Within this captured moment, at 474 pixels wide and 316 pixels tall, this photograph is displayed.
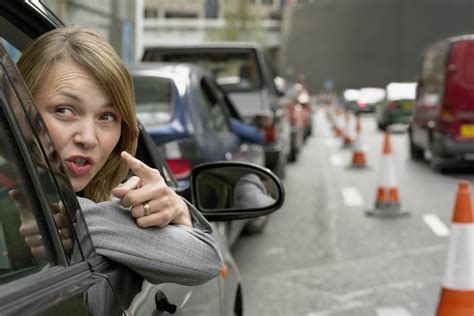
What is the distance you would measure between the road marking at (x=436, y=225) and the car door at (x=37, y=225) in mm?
7869

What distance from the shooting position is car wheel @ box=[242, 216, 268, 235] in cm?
930

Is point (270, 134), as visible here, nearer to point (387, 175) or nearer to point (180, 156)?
point (387, 175)

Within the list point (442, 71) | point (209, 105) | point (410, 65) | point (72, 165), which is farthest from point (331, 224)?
point (410, 65)

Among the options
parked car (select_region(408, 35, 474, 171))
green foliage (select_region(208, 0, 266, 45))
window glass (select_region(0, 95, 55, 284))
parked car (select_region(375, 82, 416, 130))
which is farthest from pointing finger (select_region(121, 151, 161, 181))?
green foliage (select_region(208, 0, 266, 45))

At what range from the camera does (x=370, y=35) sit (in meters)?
76.8

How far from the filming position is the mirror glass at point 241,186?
313 centimetres

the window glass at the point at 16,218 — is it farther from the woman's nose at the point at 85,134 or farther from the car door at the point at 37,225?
the woman's nose at the point at 85,134

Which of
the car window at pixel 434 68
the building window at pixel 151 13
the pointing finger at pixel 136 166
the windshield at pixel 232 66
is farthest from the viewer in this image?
the building window at pixel 151 13

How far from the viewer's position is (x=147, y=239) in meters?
1.96

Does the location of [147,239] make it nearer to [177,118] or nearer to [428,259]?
[177,118]

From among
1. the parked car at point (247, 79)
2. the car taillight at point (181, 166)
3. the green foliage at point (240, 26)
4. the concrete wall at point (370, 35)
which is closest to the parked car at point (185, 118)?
the car taillight at point (181, 166)

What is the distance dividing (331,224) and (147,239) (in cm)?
850

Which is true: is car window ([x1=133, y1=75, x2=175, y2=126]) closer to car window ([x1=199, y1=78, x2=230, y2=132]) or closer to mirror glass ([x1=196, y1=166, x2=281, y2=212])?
car window ([x1=199, y1=78, x2=230, y2=132])

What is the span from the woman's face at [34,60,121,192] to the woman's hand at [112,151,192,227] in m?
0.14
